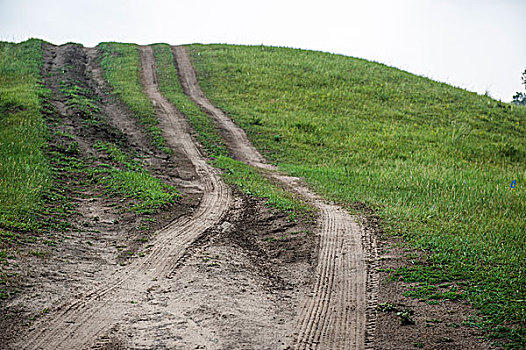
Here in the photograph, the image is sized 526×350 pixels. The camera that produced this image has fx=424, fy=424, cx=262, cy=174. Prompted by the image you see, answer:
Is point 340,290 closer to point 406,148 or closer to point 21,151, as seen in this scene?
point 21,151

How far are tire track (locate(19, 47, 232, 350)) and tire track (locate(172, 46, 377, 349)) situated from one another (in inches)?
90.0

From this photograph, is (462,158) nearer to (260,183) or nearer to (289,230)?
(260,183)

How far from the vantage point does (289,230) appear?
8648 mm

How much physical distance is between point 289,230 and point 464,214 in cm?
434

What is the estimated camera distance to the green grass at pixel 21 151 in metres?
7.93

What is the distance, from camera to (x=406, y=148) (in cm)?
1867

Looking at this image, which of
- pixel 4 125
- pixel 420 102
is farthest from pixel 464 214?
pixel 420 102

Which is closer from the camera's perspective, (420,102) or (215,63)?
(420,102)

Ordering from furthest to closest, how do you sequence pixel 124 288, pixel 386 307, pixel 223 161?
pixel 223 161 → pixel 124 288 → pixel 386 307

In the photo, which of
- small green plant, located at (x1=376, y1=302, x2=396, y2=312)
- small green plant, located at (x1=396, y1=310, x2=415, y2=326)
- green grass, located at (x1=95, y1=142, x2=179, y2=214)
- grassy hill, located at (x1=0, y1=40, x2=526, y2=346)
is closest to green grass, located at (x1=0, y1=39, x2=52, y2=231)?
grassy hill, located at (x1=0, y1=40, x2=526, y2=346)

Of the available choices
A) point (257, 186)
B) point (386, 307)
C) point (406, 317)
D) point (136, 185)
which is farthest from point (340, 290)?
point (136, 185)

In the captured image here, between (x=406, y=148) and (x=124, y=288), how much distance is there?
15.4m

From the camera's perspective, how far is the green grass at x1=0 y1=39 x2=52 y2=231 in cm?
793

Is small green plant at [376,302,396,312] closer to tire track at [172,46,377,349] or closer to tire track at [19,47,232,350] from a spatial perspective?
tire track at [172,46,377,349]
